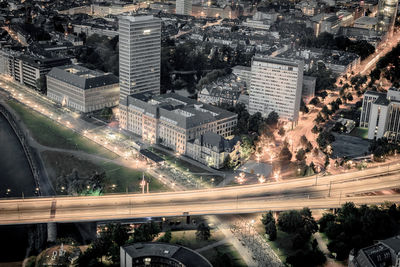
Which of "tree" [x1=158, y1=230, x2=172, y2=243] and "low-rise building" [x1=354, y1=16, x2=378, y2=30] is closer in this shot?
"tree" [x1=158, y1=230, x2=172, y2=243]

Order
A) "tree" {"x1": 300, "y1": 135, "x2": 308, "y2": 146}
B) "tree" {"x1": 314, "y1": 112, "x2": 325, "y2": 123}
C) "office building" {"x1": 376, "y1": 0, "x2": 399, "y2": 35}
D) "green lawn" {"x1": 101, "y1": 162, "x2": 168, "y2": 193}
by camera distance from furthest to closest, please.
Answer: "office building" {"x1": 376, "y1": 0, "x2": 399, "y2": 35}, "tree" {"x1": 314, "y1": 112, "x2": 325, "y2": 123}, "tree" {"x1": 300, "y1": 135, "x2": 308, "y2": 146}, "green lawn" {"x1": 101, "y1": 162, "x2": 168, "y2": 193}

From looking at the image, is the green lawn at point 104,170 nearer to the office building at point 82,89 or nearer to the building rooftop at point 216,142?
the building rooftop at point 216,142

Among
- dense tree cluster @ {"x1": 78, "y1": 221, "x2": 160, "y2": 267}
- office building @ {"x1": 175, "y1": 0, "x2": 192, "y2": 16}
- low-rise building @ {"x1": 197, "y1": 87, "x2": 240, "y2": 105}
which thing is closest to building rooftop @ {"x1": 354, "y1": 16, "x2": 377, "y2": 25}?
office building @ {"x1": 175, "y1": 0, "x2": 192, "y2": 16}

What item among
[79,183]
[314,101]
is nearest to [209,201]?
[79,183]

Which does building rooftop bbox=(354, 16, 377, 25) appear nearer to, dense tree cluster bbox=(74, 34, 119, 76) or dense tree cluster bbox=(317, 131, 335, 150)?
dense tree cluster bbox=(74, 34, 119, 76)

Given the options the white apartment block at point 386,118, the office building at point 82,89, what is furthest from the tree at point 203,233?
the office building at point 82,89

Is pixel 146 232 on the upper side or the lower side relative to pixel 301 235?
lower

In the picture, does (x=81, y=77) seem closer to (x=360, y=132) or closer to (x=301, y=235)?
(x=360, y=132)
